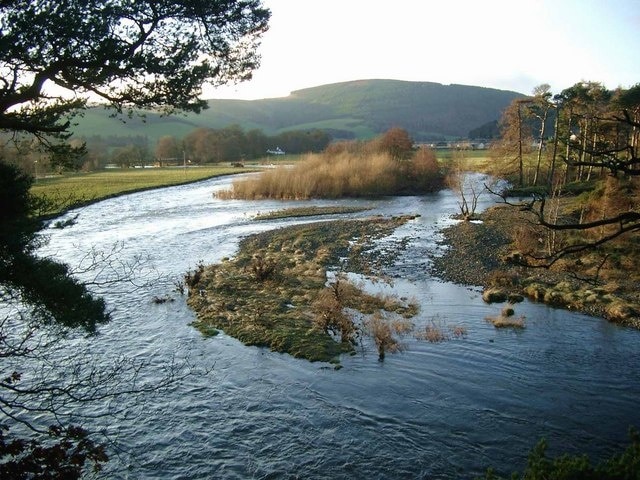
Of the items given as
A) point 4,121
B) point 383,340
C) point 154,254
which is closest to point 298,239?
point 154,254

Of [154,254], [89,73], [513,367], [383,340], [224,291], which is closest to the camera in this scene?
[89,73]

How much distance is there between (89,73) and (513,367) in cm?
Result: 1198

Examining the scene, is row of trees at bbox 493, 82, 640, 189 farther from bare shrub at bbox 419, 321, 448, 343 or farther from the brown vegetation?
bare shrub at bbox 419, 321, 448, 343

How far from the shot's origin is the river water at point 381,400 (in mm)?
9805

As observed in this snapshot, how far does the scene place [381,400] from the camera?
39.3ft

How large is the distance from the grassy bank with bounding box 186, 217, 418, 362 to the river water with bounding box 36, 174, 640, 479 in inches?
24.9

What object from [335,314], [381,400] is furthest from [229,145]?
[381,400]

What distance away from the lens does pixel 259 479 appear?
923 centimetres

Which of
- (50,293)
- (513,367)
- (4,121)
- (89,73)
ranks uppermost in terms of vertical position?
(89,73)

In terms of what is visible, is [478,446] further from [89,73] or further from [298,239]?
[298,239]

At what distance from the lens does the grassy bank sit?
611 inches

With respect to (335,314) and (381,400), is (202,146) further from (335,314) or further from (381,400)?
(381,400)

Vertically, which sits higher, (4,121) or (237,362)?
(4,121)

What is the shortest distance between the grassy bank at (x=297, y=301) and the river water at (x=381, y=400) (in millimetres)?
632
